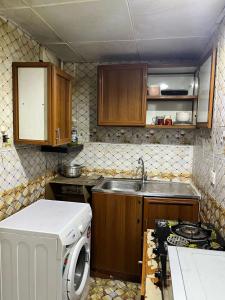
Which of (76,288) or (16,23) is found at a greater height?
(16,23)

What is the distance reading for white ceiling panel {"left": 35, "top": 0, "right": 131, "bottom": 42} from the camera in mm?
1551

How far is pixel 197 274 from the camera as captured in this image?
80 cm

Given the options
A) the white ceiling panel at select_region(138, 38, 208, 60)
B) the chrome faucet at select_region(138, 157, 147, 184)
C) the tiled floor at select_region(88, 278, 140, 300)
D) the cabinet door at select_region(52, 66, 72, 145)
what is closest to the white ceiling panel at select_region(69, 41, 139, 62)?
the white ceiling panel at select_region(138, 38, 208, 60)

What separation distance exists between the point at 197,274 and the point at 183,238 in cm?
63

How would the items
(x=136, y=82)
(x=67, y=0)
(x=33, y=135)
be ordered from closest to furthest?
(x=67, y=0) → (x=33, y=135) → (x=136, y=82)

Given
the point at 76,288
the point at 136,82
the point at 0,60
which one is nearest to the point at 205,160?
the point at 136,82

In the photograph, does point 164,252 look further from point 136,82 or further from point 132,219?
point 136,82

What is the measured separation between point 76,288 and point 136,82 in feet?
6.63

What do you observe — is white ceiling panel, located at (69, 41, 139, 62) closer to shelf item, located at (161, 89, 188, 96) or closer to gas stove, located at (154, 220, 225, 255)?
shelf item, located at (161, 89, 188, 96)

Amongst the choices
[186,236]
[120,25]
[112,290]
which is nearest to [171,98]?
[120,25]

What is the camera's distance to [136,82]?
8.02ft

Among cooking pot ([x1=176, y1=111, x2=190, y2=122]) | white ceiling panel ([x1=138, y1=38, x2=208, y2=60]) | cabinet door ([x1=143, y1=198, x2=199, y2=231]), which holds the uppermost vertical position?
white ceiling panel ([x1=138, y1=38, x2=208, y2=60])

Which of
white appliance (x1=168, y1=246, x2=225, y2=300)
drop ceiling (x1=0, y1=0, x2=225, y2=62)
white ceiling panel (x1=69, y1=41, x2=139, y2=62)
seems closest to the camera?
white appliance (x1=168, y1=246, x2=225, y2=300)

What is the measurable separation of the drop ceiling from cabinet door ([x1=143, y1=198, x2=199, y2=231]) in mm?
1530
